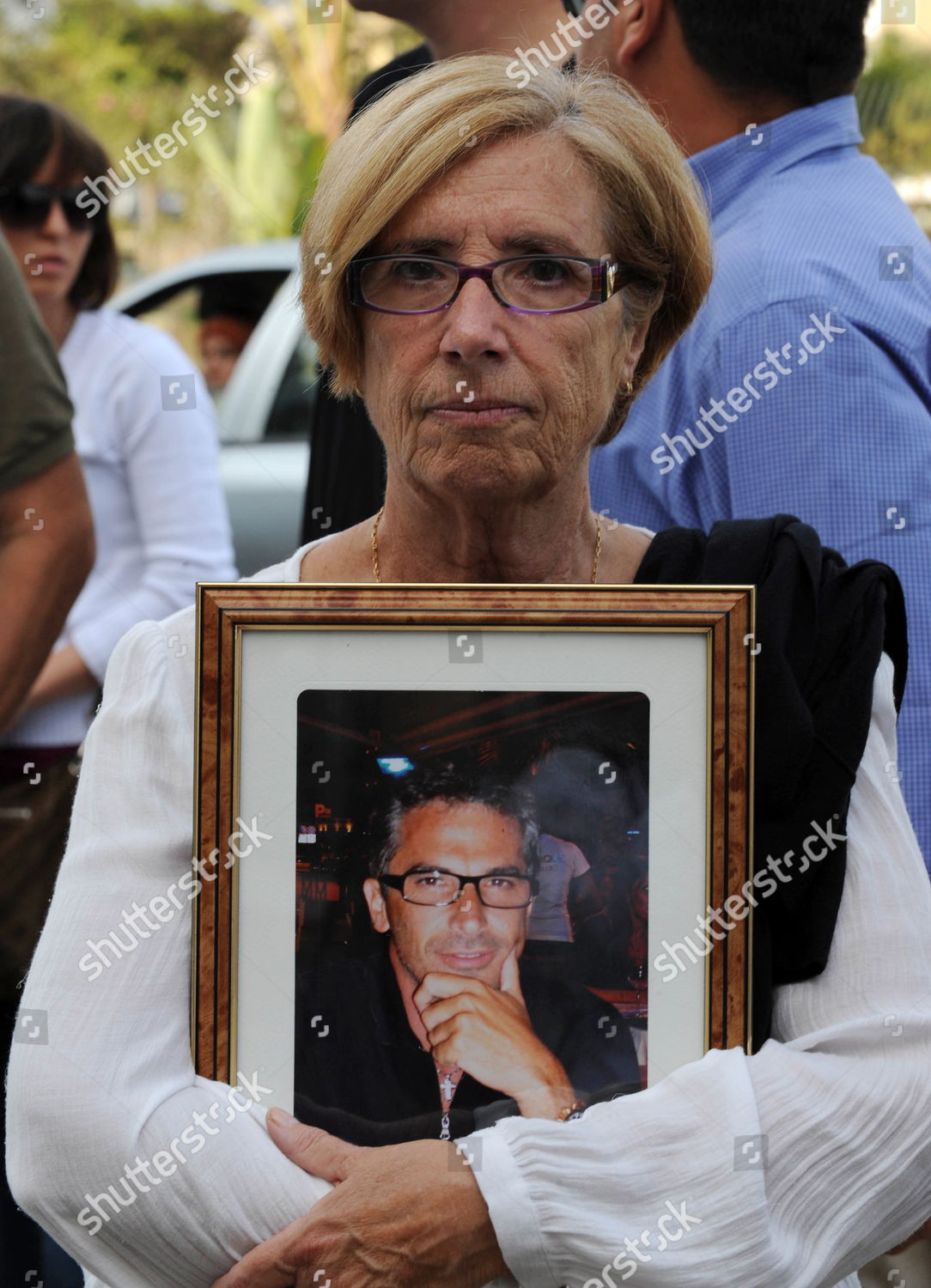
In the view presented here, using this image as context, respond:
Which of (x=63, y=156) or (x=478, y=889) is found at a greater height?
(x=63, y=156)

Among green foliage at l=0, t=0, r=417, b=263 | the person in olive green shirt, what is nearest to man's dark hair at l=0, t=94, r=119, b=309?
the person in olive green shirt

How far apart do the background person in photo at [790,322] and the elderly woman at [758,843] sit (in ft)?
1.42

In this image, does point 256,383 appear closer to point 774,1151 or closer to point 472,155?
point 472,155

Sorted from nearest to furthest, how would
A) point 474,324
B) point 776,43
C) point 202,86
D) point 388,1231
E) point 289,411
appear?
point 388,1231 < point 474,324 < point 776,43 < point 289,411 < point 202,86

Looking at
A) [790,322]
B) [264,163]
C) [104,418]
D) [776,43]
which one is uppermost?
[264,163]

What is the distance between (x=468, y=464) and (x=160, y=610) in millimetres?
1818

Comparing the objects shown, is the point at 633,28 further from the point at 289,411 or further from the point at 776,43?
the point at 289,411

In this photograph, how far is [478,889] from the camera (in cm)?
145

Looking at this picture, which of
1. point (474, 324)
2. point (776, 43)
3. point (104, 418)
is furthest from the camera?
point (104, 418)

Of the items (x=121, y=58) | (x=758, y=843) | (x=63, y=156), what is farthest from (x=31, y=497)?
(x=121, y=58)

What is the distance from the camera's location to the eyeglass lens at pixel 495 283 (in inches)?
61.2

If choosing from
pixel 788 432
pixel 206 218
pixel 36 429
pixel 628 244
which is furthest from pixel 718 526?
pixel 206 218

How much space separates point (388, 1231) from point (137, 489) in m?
2.16

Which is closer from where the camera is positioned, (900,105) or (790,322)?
(790,322)
